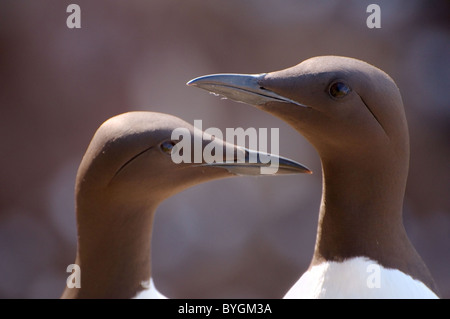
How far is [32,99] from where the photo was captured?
19.2ft

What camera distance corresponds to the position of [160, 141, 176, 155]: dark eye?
2.85 metres

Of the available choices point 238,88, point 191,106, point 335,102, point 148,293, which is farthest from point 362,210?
point 191,106

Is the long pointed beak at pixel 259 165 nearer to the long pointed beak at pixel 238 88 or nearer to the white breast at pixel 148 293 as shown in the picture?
the long pointed beak at pixel 238 88

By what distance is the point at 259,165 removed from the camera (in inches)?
112

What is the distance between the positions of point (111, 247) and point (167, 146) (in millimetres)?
486

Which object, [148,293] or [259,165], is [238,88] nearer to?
[259,165]

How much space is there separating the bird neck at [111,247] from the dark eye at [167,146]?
0.26 metres

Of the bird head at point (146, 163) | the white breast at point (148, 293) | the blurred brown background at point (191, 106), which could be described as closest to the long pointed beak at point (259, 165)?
the bird head at point (146, 163)

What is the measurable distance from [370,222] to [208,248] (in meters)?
3.39

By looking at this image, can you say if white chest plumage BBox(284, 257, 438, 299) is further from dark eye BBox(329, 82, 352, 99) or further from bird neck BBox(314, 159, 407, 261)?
dark eye BBox(329, 82, 352, 99)

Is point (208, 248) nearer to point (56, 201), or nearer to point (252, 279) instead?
point (252, 279)

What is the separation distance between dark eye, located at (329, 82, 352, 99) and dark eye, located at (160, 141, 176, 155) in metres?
0.68

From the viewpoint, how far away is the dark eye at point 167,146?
285 cm
